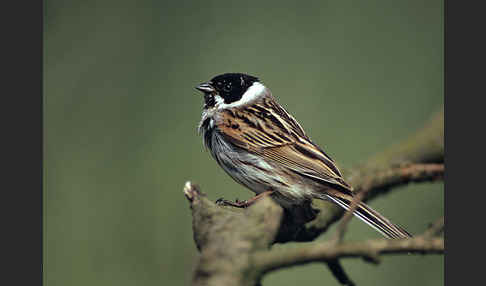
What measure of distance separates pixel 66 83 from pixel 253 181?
57.8 inches

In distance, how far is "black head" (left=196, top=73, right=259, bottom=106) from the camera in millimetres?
2709

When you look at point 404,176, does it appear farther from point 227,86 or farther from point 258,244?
point 258,244

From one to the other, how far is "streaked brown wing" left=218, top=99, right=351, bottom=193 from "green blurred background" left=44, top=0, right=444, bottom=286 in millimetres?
364

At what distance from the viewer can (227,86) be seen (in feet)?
8.96

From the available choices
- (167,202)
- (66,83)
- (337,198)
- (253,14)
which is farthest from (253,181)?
(66,83)

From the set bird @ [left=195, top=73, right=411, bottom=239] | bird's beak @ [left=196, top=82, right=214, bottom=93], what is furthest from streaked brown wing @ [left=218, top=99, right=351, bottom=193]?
bird's beak @ [left=196, top=82, right=214, bottom=93]

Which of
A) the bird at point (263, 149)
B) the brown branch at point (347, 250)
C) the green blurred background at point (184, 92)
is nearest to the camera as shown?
the brown branch at point (347, 250)

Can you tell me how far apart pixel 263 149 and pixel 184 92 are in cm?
98

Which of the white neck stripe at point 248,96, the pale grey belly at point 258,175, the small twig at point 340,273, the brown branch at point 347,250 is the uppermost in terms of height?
the white neck stripe at point 248,96

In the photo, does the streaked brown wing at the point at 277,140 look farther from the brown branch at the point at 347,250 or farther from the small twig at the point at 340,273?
the brown branch at the point at 347,250

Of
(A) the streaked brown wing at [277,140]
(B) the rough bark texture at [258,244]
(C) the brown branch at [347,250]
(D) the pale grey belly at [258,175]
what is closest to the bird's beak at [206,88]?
(A) the streaked brown wing at [277,140]

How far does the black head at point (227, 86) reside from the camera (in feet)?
8.89

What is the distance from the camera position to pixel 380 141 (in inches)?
133

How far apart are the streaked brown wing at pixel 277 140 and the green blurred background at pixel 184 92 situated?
364mm
